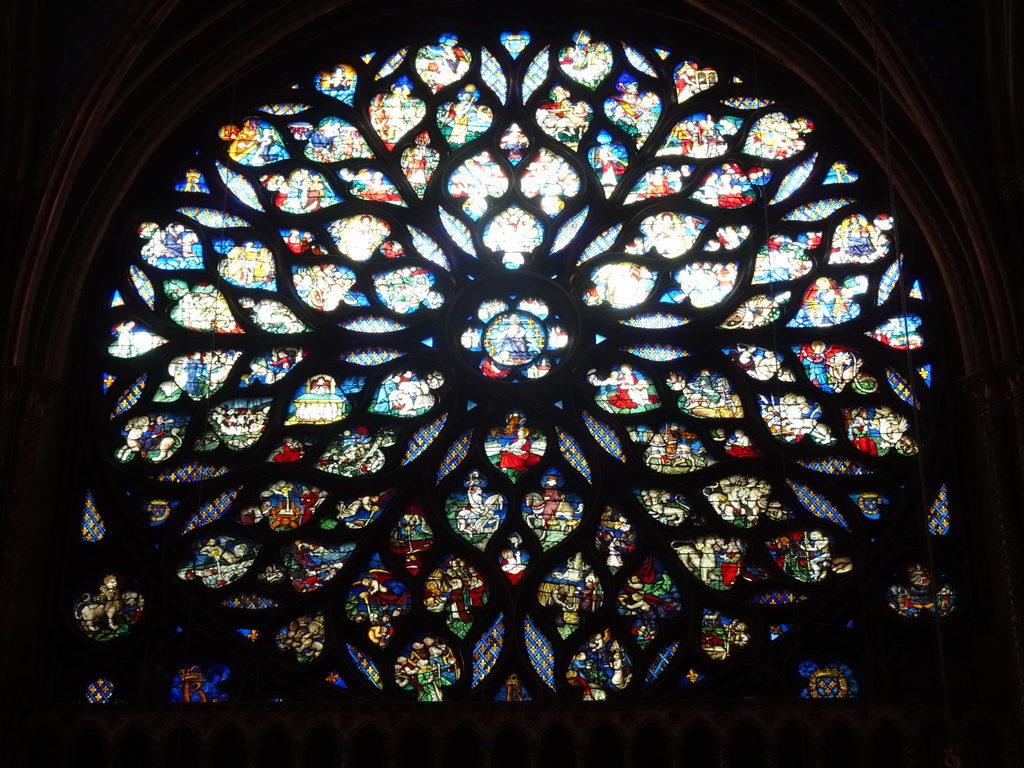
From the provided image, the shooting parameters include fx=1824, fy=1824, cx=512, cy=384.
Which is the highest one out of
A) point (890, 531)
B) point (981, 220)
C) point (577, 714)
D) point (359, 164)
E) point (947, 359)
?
point (359, 164)

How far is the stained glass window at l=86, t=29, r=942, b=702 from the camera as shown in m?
12.6

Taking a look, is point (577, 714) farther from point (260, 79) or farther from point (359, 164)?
point (260, 79)

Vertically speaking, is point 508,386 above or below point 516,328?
below

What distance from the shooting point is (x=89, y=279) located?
13.6 meters

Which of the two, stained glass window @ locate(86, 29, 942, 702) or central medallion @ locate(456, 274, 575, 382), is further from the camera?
central medallion @ locate(456, 274, 575, 382)

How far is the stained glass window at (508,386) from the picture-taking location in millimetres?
12555

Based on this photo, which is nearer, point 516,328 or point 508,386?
point 508,386

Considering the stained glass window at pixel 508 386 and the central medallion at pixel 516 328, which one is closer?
the stained glass window at pixel 508 386

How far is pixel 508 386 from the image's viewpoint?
13.4 meters

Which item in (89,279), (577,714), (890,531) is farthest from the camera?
(89,279)

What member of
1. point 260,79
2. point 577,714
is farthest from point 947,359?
point 260,79

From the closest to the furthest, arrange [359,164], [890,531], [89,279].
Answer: [890,531] → [89,279] → [359,164]

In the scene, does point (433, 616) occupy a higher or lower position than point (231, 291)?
lower

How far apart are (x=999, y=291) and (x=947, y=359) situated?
0.71m
